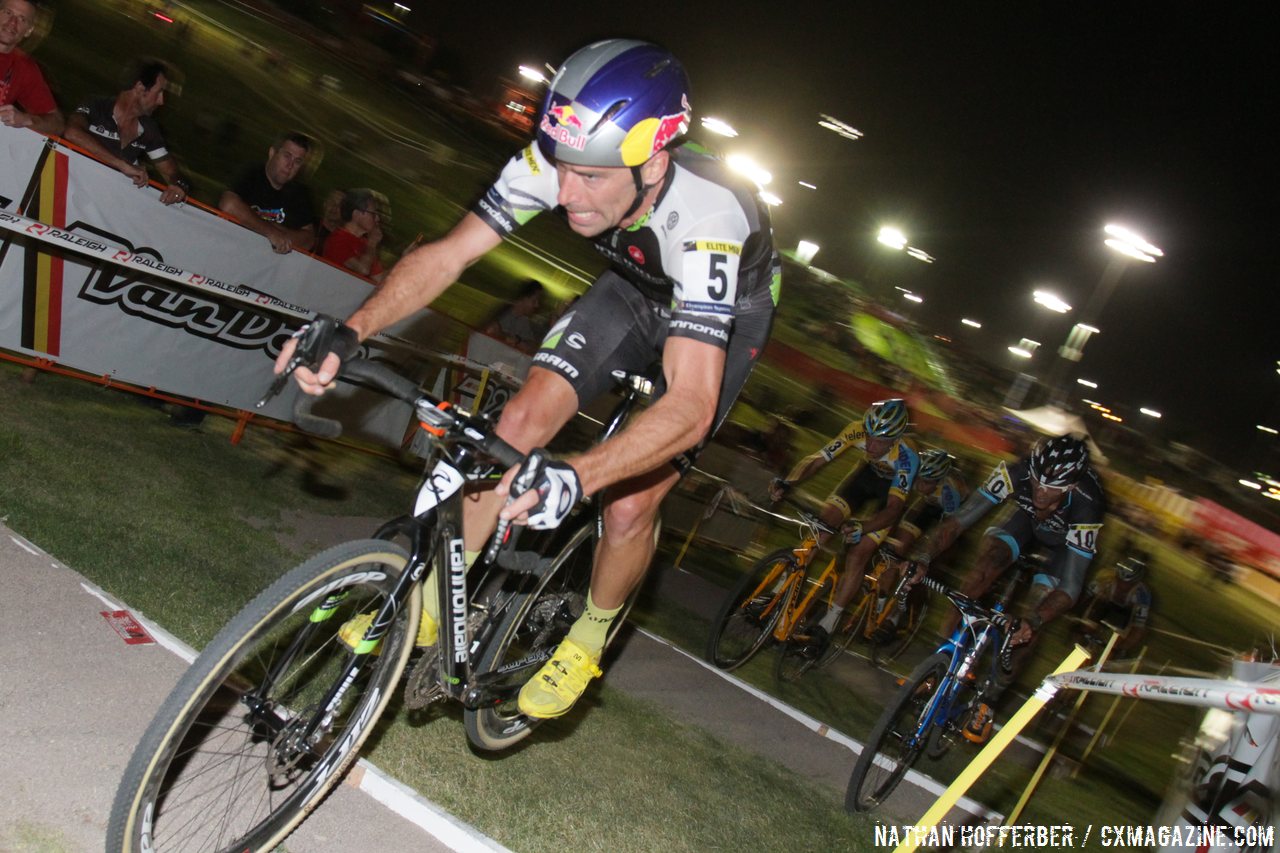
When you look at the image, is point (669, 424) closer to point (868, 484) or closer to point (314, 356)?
point (314, 356)

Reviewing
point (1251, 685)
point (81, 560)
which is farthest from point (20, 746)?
point (1251, 685)

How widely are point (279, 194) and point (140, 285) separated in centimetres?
150

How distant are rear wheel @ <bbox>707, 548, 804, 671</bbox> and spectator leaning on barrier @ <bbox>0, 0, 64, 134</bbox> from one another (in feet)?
19.0

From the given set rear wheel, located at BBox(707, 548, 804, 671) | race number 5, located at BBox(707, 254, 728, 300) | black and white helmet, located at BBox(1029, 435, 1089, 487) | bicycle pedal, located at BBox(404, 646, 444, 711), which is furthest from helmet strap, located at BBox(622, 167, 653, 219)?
black and white helmet, located at BBox(1029, 435, 1089, 487)

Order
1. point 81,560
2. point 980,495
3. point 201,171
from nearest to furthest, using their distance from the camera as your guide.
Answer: point 81,560, point 980,495, point 201,171

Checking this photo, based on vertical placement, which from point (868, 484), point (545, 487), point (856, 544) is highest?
point (868, 484)

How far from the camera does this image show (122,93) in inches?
261

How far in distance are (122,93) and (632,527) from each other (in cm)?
546

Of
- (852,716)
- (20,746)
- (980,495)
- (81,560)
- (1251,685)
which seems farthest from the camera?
(852,716)

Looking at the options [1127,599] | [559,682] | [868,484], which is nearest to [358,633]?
[559,682]

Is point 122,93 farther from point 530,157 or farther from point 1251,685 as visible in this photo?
point 1251,685

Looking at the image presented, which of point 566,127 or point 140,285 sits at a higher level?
point 566,127

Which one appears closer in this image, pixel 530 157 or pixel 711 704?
pixel 530 157

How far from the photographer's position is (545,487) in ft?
7.72
